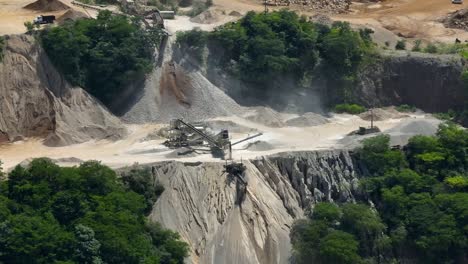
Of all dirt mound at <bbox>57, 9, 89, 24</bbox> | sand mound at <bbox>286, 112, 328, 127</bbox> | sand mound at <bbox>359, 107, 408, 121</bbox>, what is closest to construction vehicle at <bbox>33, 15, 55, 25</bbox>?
dirt mound at <bbox>57, 9, 89, 24</bbox>

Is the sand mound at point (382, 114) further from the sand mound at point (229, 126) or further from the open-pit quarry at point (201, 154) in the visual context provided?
the sand mound at point (229, 126)

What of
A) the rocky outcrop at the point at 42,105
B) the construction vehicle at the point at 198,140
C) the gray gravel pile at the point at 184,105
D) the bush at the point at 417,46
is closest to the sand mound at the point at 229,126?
the gray gravel pile at the point at 184,105

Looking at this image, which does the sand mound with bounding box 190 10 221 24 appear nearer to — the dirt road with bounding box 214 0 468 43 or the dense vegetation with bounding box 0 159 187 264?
the dirt road with bounding box 214 0 468 43

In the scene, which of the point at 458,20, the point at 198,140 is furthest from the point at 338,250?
the point at 458,20

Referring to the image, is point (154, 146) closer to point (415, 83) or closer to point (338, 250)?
point (338, 250)

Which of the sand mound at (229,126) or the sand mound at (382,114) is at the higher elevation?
the sand mound at (229,126)

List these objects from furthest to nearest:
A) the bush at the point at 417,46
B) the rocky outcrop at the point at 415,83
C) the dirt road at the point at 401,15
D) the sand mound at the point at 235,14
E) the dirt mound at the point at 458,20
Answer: the dirt mound at the point at 458,20, the dirt road at the point at 401,15, the sand mound at the point at 235,14, the bush at the point at 417,46, the rocky outcrop at the point at 415,83

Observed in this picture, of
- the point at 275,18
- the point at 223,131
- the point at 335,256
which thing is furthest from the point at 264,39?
the point at 335,256
